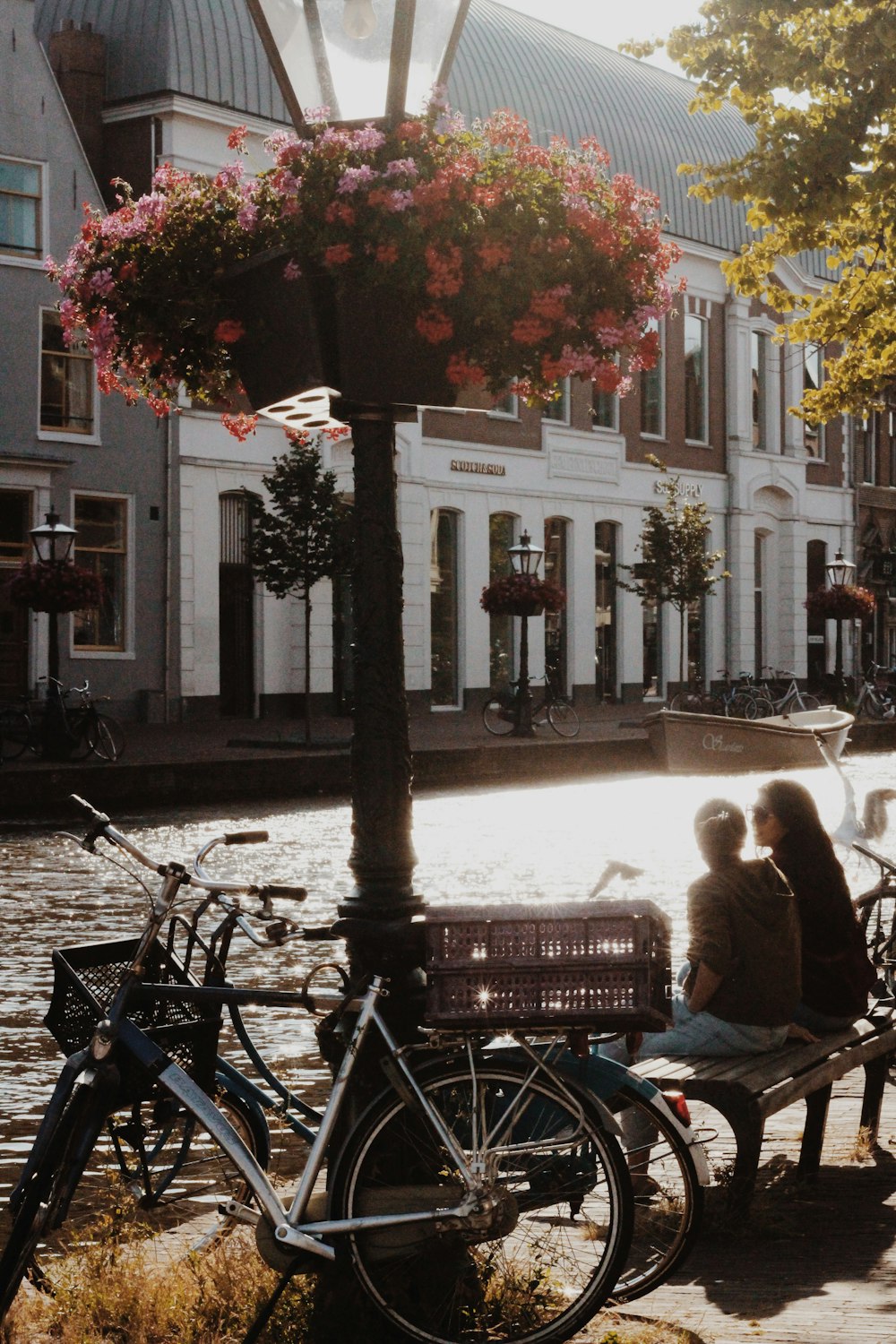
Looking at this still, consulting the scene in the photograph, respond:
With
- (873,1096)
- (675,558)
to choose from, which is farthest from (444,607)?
(873,1096)

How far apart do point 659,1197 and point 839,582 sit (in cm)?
4232

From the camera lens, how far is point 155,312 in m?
4.78

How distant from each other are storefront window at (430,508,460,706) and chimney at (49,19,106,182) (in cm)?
908

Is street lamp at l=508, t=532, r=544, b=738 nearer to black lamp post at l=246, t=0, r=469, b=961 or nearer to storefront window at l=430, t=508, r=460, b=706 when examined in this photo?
storefront window at l=430, t=508, r=460, b=706

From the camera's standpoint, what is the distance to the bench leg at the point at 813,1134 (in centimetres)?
556

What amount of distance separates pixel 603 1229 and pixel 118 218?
2743mm

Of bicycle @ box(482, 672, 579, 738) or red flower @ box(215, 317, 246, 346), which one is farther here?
bicycle @ box(482, 672, 579, 738)

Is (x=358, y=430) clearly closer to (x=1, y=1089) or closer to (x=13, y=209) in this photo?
(x=1, y=1089)

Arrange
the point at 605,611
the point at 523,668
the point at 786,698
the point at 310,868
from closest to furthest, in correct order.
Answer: the point at 310,868, the point at 523,668, the point at 786,698, the point at 605,611

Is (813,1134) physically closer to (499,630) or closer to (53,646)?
(53,646)

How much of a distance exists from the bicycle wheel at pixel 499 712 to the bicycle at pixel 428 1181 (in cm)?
2606

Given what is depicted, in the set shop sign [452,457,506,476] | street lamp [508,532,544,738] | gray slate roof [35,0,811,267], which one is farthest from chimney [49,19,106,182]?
street lamp [508,532,544,738]

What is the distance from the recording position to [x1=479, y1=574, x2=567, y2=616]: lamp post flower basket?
32188 mm

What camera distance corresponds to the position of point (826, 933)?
613cm
